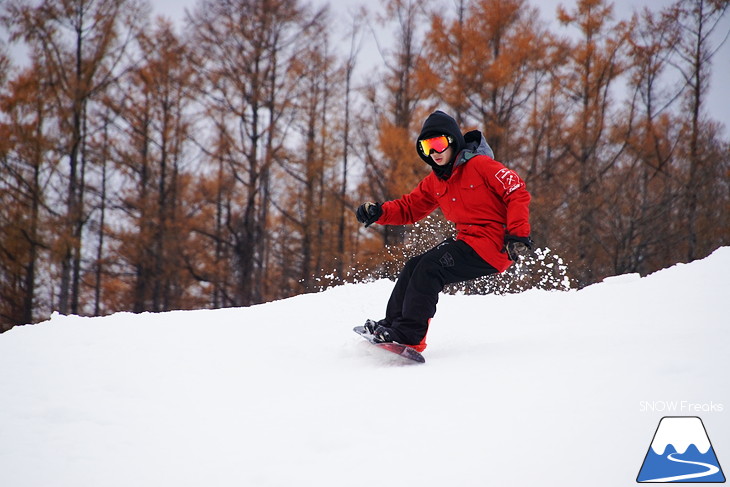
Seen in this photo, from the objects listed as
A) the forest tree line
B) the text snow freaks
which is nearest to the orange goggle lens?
the text snow freaks

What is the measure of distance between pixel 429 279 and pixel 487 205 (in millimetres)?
603

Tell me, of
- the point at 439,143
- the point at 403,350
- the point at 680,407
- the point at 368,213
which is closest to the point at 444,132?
the point at 439,143

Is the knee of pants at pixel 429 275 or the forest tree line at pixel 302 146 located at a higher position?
the forest tree line at pixel 302 146

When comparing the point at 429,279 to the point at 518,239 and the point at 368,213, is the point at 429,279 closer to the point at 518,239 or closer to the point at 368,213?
the point at 518,239

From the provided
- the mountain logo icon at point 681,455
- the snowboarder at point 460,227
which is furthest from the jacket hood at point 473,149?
the mountain logo icon at point 681,455

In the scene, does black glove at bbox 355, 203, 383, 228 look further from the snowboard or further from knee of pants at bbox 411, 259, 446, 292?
the snowboard

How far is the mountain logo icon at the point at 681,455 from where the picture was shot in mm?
1738

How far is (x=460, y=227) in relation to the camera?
362cm

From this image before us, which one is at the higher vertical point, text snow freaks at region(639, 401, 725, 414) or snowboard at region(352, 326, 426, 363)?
snowboard at region(352, 326, 426, 363)

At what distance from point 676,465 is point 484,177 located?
2044mm

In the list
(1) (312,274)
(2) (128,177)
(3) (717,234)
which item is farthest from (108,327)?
(3) (717,234)

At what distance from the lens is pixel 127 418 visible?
7.89ft

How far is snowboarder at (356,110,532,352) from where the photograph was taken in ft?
11.0

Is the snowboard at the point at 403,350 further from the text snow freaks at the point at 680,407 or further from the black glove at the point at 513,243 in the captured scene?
the text snow freaks at the point at 680,407
